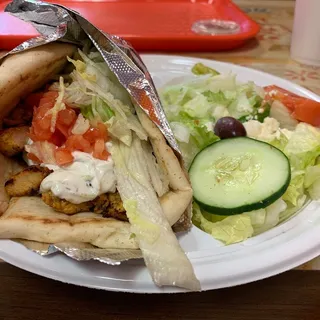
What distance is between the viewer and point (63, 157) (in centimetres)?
131

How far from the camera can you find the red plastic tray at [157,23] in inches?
96.2

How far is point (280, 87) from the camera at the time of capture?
200 cm

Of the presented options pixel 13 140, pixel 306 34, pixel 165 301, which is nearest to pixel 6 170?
pixel 13 140

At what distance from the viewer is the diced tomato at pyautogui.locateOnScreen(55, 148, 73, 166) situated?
1.30m

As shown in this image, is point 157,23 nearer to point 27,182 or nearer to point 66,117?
point 66,117

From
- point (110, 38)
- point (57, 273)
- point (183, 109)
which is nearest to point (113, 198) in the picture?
point (57, 273)

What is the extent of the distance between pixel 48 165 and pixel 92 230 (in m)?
0.26

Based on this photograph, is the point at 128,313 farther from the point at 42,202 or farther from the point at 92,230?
the point at 42,202

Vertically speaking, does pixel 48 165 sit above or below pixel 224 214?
above

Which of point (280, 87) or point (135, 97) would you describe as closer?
point (135, 97)

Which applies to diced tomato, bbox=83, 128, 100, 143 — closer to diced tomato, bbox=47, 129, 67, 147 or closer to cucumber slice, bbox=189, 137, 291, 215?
diced tomato, bbox=47, 129, 67, 147

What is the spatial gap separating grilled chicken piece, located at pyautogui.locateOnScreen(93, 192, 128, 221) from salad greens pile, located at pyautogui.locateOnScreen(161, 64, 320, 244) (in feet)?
0.83

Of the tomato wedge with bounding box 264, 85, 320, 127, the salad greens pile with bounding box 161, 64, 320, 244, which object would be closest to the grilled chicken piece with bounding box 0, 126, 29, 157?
the salad greens pile with bounding box 161, 64, 320, 244

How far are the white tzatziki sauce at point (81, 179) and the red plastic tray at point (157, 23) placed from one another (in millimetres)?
1281
